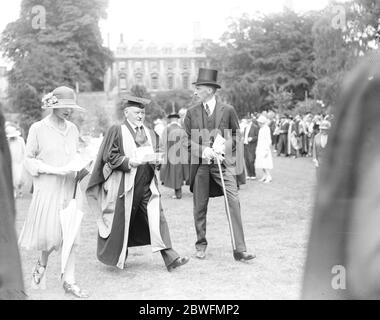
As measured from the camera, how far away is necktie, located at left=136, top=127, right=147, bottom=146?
714 cm

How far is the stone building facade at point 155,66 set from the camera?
101438 mm

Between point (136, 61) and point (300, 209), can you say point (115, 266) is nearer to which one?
point (300, 209)

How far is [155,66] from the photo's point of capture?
106m

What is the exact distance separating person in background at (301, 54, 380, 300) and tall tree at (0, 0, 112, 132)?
36110mm

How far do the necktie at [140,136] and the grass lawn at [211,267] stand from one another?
53.3 inches

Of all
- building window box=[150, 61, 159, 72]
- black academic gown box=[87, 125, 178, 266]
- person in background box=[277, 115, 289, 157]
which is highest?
building window box=[150, 61, 159, 72]

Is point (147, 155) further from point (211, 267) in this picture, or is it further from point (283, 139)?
point (283, 139)

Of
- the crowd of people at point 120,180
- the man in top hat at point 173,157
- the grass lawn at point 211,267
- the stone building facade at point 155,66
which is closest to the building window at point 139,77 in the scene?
the stone building facade at point 155,66

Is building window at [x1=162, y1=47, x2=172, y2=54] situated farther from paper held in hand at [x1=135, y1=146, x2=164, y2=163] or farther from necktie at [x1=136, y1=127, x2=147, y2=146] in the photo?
paper held in hand at [x1=135, y1=146, x2=164, y2=163]

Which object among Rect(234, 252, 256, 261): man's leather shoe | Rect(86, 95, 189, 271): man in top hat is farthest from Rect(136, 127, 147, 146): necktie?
Rect(234, 252, 256, 261): man's leather shoe

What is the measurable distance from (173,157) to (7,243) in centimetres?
1256

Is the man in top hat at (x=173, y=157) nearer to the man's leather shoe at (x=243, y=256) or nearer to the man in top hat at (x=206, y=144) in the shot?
the man in top hat at (x=206, y=144)

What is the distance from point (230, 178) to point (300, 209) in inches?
164
